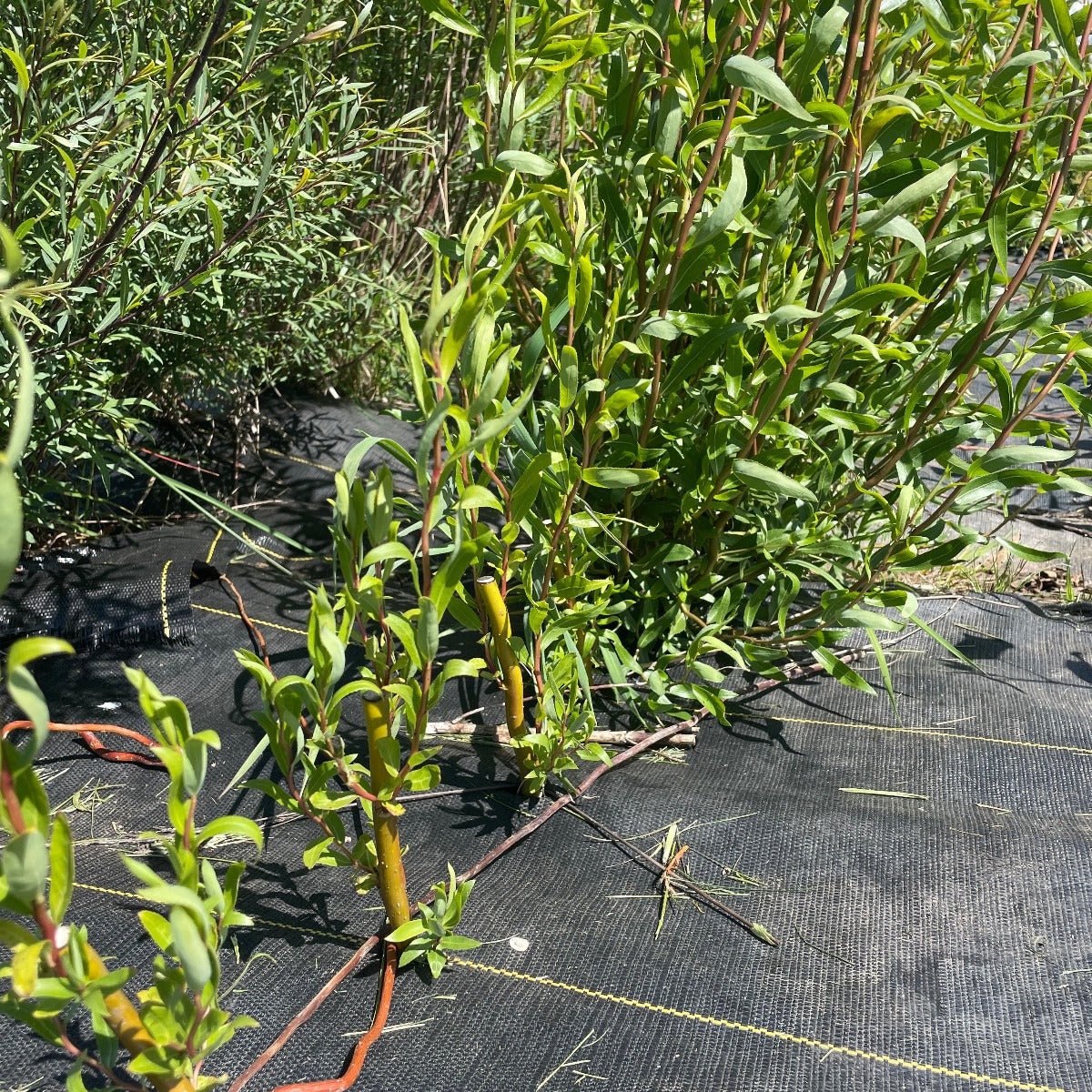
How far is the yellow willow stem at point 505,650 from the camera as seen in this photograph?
1.27m

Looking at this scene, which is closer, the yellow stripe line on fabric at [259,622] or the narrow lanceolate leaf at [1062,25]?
the narrow lanceolate leaf at [1062,25]

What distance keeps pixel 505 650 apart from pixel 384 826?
32 centimetres

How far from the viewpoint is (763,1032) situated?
43.1 inches

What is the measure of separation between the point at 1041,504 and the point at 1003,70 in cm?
180

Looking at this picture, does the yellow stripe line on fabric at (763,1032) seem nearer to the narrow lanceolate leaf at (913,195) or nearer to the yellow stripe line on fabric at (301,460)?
the narrow lanceolate leaf at (913,195)

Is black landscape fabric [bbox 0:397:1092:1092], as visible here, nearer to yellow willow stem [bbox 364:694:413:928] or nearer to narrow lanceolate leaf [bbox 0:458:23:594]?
yellow willow stem [bbox 364:694:413:928]

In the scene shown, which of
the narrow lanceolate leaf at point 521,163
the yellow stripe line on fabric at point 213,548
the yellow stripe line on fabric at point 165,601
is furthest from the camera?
the yellow stripe line on fabric at point 213,548

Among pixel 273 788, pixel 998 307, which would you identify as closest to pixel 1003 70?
pixel 998 307

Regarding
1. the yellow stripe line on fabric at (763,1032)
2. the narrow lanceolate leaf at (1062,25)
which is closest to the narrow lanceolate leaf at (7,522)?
the yellow stripe line on fabric at (763,1032)

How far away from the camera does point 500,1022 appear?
42.7 inches

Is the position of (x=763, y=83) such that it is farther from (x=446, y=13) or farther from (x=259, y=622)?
(x=259, y=622)

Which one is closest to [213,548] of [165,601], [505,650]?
[165,601]

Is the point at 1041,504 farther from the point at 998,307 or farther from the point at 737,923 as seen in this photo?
the point at 737,923

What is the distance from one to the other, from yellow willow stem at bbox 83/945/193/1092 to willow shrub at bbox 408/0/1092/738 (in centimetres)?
53
